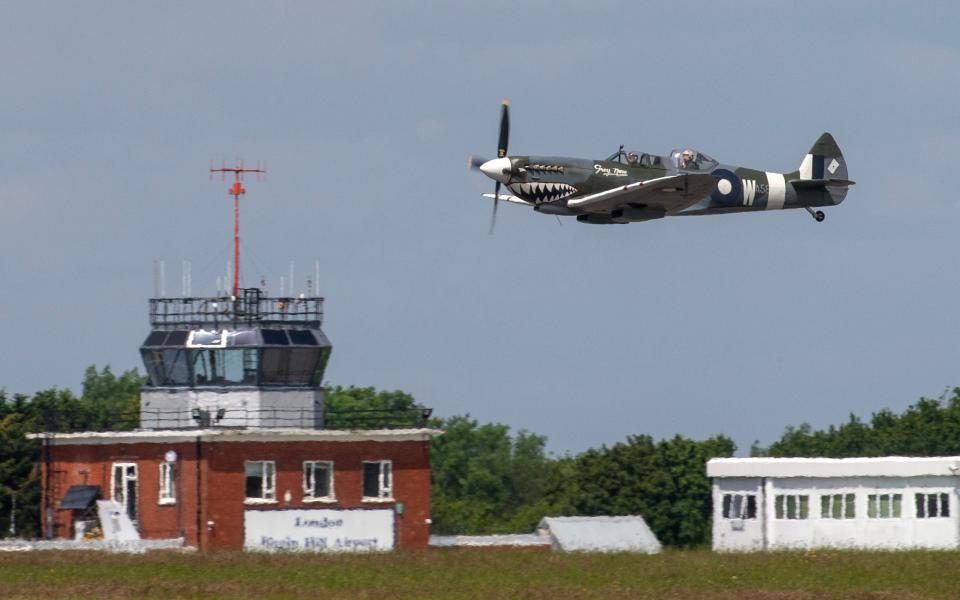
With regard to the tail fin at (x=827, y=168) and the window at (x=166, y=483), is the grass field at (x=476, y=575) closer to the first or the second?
the window at (x=166, y=483)

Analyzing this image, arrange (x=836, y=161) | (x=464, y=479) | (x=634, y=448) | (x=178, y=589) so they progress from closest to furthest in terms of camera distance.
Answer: (x=178, y=589) → (x=836, y=161) → (x=634, y=448) → (x=464, y=479)

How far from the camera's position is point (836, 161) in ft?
183

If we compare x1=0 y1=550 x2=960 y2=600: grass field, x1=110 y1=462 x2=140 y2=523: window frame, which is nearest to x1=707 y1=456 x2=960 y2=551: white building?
x1=0 y1=550 x2=960 y2=600: grass field

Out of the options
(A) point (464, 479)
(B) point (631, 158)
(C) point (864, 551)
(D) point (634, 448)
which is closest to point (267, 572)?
(B) point (631, 158)

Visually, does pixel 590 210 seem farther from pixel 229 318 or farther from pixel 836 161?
pixel 229 318

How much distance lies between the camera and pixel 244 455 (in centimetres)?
5675

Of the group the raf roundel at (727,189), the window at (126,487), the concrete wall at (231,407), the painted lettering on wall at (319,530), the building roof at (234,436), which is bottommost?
the painted lettering on wall at (319,530)

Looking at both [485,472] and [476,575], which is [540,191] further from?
[485,472]

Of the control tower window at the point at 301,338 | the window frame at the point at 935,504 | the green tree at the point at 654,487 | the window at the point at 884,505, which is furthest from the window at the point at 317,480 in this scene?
the green tree at the point at 654,487

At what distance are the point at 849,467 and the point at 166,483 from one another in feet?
68.6

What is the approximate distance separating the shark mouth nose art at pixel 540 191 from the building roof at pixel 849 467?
55.2 feet

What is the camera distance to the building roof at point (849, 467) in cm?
6088

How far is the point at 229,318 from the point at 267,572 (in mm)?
11806

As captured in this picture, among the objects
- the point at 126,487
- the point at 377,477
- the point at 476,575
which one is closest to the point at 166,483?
the point at 126,487
